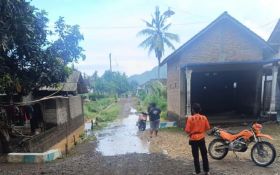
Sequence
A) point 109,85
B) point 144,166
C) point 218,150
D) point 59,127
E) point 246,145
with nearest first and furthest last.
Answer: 1. point 144,166
2. point 246,145
3. point 218,150
4. point 59,127
5. point 109,85

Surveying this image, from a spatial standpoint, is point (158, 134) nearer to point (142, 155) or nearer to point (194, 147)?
point (142, 155)

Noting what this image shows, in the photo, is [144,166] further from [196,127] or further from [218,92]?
[218,92]

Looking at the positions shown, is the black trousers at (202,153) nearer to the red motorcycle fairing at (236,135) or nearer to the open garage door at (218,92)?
the red motorcycle fairing at (236,135)

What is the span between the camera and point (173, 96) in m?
21.3

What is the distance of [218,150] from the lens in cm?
951

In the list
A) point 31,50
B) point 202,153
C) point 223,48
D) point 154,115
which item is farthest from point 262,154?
point 223,48

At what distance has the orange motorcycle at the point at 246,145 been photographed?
8.66m

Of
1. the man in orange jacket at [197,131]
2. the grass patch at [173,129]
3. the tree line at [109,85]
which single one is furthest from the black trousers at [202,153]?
the tree line at [109,85]

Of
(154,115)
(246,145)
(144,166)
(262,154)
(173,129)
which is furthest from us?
(173,129)

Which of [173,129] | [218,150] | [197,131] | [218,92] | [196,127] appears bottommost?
[173,129]

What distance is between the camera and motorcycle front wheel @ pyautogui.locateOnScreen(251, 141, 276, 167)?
8602 mm

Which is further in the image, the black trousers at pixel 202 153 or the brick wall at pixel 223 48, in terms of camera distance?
the brick wall at pixel 223 48

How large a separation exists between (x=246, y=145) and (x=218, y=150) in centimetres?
81

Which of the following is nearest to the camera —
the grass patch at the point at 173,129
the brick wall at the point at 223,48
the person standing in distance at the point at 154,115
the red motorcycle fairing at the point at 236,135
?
the red motorcycle fairing at the point at 236,135
